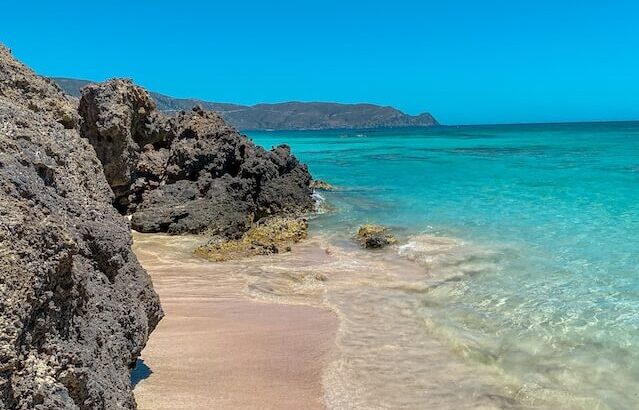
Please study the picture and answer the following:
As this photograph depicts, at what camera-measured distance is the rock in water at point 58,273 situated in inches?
83.9

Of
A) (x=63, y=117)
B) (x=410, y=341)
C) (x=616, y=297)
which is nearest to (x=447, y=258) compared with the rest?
(x=616, y=297)

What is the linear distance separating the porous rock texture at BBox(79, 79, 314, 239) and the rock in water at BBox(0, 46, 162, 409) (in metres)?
7.43

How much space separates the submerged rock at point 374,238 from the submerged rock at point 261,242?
4.34 feet

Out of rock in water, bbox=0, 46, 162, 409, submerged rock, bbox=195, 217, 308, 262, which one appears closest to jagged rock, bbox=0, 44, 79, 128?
rock in water, bbox=0, 46, 162, 409

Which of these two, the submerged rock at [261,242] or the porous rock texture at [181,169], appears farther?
the porous rock texture at [181,169]

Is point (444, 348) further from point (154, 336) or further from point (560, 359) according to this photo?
point (154, 336)

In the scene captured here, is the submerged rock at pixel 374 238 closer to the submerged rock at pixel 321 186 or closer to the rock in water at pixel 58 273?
the rock in water at pixel 58 273

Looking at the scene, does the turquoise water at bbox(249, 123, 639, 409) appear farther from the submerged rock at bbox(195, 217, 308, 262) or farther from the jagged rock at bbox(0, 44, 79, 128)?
the jagged rock at bbox(0, 44, 79, 128)

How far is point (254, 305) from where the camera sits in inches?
273

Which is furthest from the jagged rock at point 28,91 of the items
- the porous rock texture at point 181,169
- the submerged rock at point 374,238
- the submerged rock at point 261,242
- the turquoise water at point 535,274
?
the submerged rock at point 374,238

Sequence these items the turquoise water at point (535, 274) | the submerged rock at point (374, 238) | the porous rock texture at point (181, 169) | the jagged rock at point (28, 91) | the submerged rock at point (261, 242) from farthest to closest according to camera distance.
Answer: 1. the submerged rock at point (374, 238)
2. the porous rock texture at point (181, 169)
3. the submerged rock at point (261, 242)
4. the turquoise water at point (535, 274)
5. the jagged rock at point (28, 91)

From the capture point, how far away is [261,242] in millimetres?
10891

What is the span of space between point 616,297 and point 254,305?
5.01 meters

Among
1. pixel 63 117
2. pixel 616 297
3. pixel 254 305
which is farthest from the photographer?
pixel 616 297
